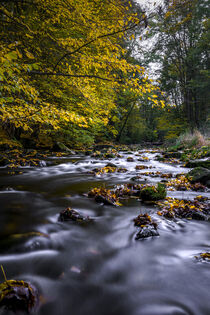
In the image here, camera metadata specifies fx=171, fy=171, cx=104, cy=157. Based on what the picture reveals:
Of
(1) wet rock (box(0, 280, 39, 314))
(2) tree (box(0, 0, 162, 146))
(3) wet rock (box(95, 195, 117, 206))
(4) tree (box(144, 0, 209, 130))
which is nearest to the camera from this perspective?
(1) wet rock (box(0, 280, 39, 314))

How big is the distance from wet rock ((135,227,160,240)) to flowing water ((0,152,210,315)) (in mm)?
54

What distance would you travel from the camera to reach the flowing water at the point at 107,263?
3.68 ft

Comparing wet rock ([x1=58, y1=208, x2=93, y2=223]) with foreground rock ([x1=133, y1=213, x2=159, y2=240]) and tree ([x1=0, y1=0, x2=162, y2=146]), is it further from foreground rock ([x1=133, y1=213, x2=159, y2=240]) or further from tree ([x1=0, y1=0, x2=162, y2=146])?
tree ([x1=0, y1=0, x2=162, y2=146])

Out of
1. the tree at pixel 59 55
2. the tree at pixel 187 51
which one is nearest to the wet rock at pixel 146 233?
the tree at pixel 59 55

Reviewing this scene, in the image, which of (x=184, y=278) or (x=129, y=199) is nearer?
(x=184, y=278)

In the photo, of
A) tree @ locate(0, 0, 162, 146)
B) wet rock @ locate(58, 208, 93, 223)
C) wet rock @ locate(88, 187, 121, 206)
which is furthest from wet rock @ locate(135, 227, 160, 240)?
tree @ locate(0, 0, 162, 146)

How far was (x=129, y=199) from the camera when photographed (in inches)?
123

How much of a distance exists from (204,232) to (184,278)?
886 mm

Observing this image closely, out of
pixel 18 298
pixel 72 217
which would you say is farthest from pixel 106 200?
pixel 18 298

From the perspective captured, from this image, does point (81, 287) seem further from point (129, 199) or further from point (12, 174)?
point (12, 174)

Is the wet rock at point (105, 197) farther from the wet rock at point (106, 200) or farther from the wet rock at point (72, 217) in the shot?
the wet rock at point (72, 217)

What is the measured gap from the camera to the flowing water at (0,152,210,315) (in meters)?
1.12

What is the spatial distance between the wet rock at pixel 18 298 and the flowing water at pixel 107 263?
7cm

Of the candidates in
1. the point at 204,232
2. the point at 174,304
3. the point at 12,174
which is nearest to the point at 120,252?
the point at 174,304
